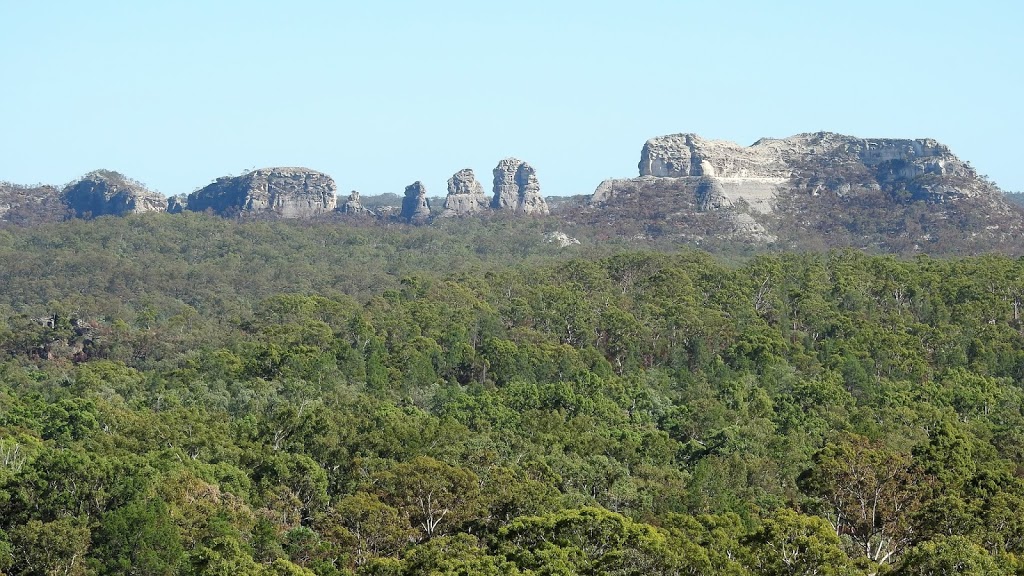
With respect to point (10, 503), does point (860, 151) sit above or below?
above

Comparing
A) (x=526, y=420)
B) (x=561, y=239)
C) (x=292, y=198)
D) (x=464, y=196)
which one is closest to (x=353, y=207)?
(x=292, y=198)

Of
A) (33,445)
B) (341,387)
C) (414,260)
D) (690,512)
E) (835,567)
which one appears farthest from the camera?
(414,260)

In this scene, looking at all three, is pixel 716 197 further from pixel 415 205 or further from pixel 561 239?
pixel 415 205

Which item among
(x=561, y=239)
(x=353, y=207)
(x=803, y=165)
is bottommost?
(x=561, y=239)

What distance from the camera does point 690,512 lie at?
48312 millimetres

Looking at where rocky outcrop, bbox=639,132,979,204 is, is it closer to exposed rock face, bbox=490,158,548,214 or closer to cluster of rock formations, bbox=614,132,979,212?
cluster of rock formations, bbox=614,132,979,212

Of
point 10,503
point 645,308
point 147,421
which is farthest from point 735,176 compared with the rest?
point 10,503

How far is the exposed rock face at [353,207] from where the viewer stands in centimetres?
18175

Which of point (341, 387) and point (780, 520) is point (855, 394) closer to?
point (341, 387)

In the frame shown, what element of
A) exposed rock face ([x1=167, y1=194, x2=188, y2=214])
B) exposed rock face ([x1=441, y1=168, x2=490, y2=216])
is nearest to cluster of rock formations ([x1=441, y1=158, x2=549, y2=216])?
exposed rock face ([x1=441, y1=168, x2=490, y2=216])

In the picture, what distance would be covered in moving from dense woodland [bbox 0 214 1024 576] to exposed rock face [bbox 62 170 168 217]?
176 ft

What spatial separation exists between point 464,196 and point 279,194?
22.0m

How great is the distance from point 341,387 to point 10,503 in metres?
27.4

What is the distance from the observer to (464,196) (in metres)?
180
